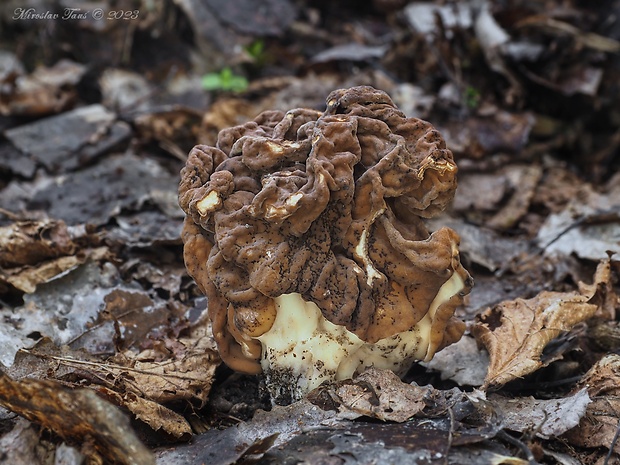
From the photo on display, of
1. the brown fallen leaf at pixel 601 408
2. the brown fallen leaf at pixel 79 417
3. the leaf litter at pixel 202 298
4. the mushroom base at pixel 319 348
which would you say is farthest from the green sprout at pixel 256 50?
the brown fallen leaf at pixel 79 417

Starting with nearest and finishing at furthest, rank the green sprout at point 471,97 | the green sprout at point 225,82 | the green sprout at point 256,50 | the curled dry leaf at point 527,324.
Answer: the curled dry leaf at point 527,324 → the green sprout at point 471,97 → the green sprout at point 225,82 → the green sprout at point 256,50

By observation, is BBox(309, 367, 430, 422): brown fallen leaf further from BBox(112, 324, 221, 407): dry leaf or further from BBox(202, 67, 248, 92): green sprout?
BBox(202, 67, 248, 92): green sprout

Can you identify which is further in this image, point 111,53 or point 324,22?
point 324,22

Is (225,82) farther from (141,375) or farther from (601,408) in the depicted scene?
(601,408)

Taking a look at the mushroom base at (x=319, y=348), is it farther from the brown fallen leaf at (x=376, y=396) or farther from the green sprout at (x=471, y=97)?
the green sprout at (x=471, y=97)

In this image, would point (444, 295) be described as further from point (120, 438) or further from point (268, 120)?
point (120, 438)

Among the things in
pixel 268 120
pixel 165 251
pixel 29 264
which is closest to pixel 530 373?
pixel 268 120
